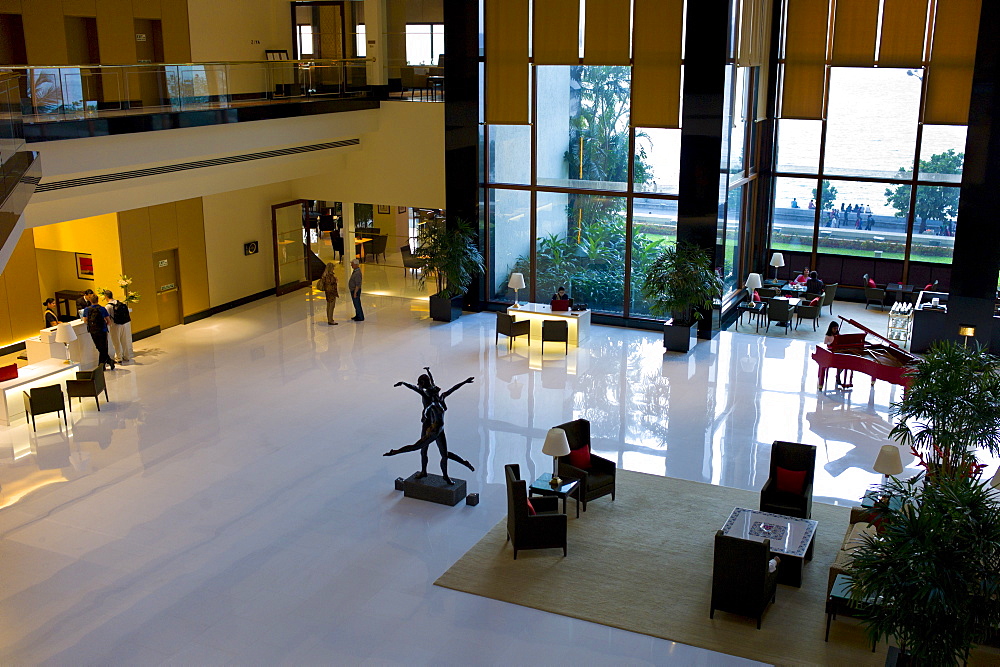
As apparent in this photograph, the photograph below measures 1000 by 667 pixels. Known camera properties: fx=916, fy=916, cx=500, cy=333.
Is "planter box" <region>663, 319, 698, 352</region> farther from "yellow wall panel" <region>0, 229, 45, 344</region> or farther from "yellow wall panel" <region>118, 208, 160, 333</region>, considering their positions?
"yellow wall panel" <region>0, 229, 45, 344</region>

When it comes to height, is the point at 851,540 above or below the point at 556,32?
below

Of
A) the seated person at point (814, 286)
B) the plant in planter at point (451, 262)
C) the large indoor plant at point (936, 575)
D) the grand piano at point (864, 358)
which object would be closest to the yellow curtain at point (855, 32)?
the seated person at point (814, 286)

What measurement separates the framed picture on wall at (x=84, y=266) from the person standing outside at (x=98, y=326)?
129 centimetres

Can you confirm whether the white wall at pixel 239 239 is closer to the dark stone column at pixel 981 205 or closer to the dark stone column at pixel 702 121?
the dark stone column at pixel 702 121

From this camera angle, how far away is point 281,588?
8.67m

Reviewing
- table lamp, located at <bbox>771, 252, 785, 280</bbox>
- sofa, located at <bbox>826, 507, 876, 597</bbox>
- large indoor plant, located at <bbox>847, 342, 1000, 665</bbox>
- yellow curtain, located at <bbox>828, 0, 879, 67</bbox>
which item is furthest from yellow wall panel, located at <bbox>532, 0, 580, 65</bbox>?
large indoor plant, located at <bbox>847, 342, 1000, 665</bbox>

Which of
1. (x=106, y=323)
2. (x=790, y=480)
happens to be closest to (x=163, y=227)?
(x=106, y=323)

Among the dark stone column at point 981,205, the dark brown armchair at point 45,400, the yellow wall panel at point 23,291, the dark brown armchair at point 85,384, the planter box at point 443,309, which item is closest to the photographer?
the dark brown armchair at point 45,400

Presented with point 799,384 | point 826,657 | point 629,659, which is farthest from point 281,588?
point 799,384

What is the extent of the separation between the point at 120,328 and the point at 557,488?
9.10 m

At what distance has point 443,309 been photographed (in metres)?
17.9

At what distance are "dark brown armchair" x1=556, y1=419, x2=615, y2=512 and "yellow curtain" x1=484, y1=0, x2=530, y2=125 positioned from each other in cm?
846

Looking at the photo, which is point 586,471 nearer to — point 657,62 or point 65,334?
point 65,334

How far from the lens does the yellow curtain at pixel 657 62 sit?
1570 centimetres
